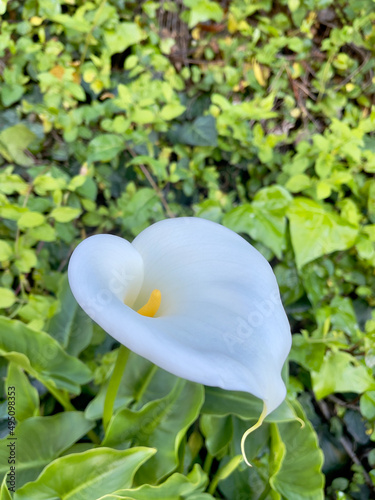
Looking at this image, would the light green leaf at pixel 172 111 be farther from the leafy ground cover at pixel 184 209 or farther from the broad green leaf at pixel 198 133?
the broad green leaf at pixel 198 133

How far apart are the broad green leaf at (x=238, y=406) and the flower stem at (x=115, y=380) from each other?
198 millimetres

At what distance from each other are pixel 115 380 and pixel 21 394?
0.80 ft

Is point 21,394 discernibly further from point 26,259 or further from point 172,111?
point 172,111

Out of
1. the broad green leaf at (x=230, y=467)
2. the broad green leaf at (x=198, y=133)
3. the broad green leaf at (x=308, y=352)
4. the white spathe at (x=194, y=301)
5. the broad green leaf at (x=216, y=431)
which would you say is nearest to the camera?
the white spathe at (x=194, y=301)

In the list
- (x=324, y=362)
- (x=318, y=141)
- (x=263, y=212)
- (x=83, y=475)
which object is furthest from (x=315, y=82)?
(x=83, y=475)

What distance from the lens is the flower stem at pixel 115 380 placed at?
555 mm

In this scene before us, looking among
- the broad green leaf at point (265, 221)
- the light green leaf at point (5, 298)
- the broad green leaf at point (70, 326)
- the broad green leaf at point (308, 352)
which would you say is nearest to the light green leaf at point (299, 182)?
the broad green leaf at point (265, 221)

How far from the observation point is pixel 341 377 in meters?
0.83

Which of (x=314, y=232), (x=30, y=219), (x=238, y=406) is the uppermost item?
(x=30, y=219)

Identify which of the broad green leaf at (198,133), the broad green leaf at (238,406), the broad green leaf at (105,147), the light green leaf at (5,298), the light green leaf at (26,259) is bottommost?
the broad green leaf at (238,406)

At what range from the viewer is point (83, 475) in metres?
0.58

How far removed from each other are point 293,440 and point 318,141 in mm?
751

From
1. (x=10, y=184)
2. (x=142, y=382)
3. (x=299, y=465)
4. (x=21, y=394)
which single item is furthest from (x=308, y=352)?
(x=10, y=184)

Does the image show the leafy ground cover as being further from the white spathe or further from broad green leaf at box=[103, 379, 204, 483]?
the white spathe
